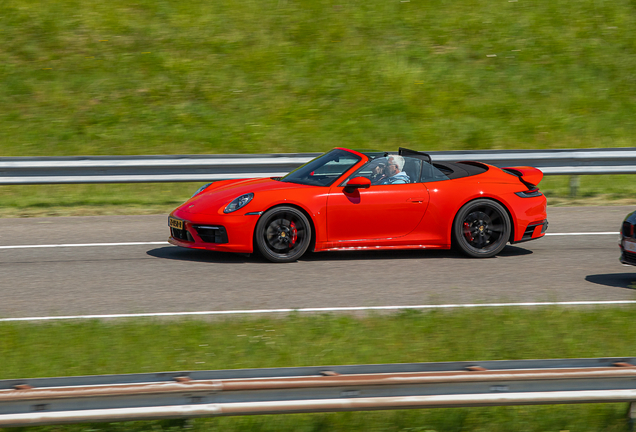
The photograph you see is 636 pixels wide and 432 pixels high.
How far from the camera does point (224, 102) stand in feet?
55.0

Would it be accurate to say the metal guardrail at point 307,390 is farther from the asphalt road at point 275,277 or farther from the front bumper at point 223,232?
the front bumper at point 223,232

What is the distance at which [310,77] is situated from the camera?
17.6 meters

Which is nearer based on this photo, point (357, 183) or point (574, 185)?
point (357, 183)

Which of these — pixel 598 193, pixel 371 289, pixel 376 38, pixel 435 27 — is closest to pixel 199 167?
pixel 371 289

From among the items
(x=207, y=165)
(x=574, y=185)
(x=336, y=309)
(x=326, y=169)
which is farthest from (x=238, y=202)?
(x=574, y=185)

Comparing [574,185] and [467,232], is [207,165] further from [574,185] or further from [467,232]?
[574,185]

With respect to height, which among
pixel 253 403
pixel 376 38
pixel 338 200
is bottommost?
pixel 253 403

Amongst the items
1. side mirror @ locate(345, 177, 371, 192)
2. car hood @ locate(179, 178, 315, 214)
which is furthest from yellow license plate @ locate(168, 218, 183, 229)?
side mirror @ locate(345, 177, 371, 192)

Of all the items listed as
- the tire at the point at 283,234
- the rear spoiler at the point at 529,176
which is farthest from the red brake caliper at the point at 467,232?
the tire at the point at 283,234

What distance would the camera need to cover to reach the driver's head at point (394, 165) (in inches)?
338

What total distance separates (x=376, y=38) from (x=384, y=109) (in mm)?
2915

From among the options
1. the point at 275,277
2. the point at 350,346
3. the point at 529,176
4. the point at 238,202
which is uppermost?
the point at 529,176

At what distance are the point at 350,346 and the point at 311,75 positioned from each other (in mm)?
13105

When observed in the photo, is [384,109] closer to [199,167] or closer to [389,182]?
[199,167]
